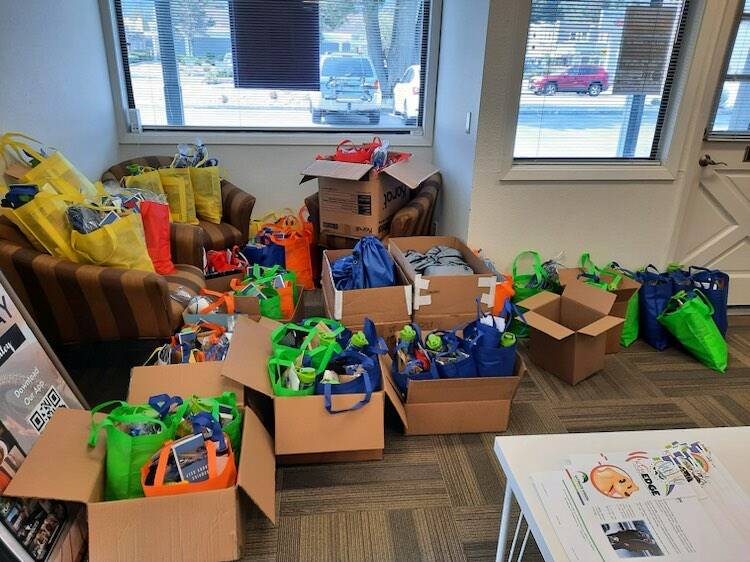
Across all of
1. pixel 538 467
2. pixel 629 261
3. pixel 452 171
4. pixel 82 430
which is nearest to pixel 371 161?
pixel 452 171

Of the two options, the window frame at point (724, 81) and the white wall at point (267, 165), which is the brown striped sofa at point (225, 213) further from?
the window frame at point (724, 81)

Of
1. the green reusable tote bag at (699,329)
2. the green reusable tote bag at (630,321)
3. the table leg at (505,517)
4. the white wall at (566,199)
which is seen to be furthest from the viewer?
the green reusable tote bag at (630,321)

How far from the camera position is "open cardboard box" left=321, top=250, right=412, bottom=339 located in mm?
2334

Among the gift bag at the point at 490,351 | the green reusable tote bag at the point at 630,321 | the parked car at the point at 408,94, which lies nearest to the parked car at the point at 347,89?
the parked car at the point at 408,94

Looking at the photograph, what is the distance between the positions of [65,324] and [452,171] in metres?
2.32

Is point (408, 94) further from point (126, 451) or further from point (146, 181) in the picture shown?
point (126, 451)

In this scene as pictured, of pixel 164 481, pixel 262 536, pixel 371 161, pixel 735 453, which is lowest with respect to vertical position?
pixel 262 536

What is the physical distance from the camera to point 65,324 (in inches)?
83.3

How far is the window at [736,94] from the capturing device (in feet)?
8.98

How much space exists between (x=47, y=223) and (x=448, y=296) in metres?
1.74

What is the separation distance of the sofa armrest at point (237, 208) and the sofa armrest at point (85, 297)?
1.27 metres

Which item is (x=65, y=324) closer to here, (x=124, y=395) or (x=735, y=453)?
(x=124, y=395)

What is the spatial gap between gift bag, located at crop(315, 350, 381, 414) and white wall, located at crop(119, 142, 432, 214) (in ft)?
7.24

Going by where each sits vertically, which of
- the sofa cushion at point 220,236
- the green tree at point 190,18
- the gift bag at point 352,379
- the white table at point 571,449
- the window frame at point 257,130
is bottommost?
the gift bag at point 352,379
